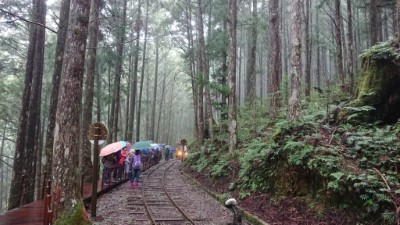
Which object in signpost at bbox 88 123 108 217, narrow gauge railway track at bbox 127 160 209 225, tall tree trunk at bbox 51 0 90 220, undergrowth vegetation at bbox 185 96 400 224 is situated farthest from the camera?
signpost at bbox 88 123 108 217

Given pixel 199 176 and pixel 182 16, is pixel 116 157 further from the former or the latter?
pixel 182 16

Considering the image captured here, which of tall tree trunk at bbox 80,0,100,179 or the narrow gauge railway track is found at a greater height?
tall tree trunk at bbox 80,0,100,179

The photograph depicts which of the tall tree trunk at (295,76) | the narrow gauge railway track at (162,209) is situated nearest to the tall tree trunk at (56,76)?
the narrow gauge railway track at (162,209)

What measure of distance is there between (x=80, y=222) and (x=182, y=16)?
79.8ft

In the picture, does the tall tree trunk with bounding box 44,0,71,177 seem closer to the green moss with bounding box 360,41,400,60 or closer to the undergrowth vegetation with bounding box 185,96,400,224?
the undergrowth vegetation with bounding box 185,96,400,224

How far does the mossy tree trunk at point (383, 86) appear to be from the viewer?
8742 millimetres

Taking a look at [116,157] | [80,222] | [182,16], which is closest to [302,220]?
[80,222]

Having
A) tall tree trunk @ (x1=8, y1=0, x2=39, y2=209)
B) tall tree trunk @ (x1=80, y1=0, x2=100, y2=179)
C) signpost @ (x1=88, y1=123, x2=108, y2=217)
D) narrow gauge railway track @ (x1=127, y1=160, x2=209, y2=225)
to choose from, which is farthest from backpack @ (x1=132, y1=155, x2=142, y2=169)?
signpost @ (x1=88, y1=123, x2=108, y2=217)

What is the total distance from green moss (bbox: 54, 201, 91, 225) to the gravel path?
174 cm

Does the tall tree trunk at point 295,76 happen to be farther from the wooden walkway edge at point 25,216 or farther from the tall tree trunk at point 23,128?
the tall tree trunk at point 23,128

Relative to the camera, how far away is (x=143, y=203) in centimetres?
1091

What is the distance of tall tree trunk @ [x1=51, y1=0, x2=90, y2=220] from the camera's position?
6645 millimetres

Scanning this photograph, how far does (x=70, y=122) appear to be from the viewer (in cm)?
683

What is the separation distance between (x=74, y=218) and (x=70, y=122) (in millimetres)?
2011
